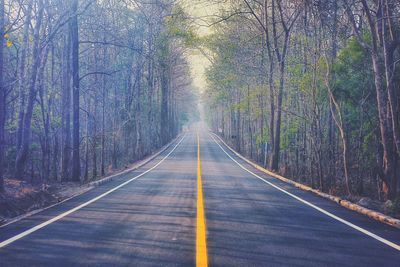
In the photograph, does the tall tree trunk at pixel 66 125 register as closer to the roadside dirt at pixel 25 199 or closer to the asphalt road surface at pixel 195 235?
the roadside dirt at pixel 25 199

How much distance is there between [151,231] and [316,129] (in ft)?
32.9

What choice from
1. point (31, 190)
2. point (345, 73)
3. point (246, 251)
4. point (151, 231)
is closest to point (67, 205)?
point (31, 190)

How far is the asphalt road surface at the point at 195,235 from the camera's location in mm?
5324

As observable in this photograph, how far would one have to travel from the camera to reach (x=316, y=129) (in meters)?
15.3

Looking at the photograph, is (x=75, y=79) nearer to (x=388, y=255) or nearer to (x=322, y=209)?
(x=322, y=209)

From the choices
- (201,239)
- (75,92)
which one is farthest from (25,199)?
(75,92)

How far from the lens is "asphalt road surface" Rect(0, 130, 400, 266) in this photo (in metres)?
5.32

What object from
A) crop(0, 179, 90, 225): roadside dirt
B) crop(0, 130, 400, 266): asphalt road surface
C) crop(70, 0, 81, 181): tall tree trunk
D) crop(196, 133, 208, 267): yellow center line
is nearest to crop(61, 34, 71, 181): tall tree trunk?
crop(70, 0, 81, 181): tall tree trunk

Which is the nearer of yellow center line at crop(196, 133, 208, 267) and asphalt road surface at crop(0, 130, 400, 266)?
yellow center line at crop(196, 133, 208, 267)

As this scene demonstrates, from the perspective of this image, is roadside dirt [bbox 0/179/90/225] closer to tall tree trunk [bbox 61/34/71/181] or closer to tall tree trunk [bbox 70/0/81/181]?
tall tree trunk [bbox 70/0/81/181]

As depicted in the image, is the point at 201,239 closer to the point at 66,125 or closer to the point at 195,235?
the point at 195,235

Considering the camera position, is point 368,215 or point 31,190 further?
point 31,190

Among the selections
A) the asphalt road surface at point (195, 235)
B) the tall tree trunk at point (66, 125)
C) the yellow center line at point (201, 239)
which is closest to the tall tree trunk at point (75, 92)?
the tall tree trunk at point (66, 125)

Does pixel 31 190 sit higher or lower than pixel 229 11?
lower
